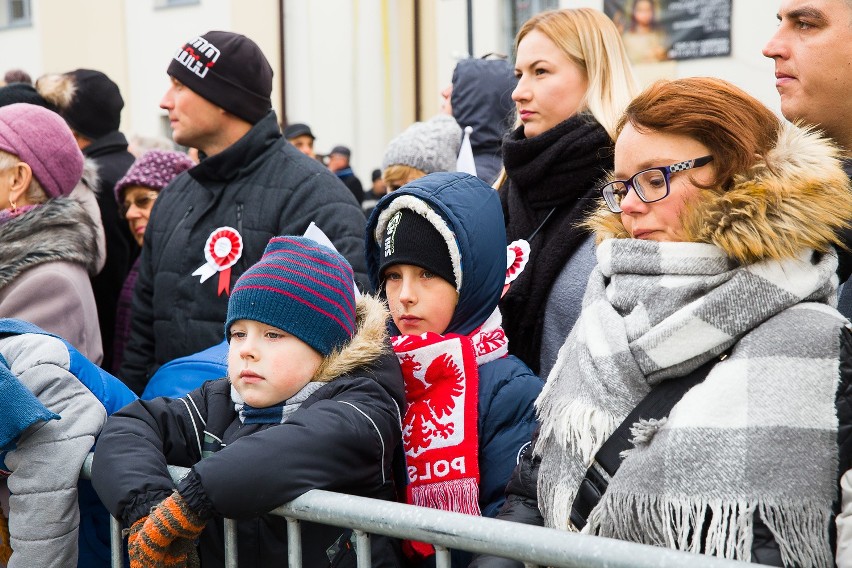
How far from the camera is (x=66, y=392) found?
8.76 ft

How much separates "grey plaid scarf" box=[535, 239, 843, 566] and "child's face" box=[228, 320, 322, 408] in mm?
695

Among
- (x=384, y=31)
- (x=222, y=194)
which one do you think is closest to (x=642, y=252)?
(x=222, y=194)

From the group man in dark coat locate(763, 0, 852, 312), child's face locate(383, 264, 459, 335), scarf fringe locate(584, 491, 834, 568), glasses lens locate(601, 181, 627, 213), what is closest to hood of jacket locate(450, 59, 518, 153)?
child's face locate(383, 264, 459, 335)

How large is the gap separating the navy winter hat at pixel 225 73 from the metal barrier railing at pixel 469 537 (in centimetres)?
219

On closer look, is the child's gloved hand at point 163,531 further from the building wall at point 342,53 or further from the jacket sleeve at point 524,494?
the building wall at point 342,53

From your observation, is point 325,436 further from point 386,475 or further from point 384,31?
point 384,31

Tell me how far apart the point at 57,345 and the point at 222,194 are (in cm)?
122

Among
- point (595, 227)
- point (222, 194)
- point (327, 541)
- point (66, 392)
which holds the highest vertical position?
point (595, 227)

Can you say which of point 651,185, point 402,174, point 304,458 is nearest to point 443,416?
point 304,458

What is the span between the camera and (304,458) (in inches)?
85.7

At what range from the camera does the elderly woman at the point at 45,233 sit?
342 cm

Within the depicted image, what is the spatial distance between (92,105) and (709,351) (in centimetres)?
404

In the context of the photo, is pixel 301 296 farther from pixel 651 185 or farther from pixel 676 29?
pixel 676 29

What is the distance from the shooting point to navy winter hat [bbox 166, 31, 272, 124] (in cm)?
392
